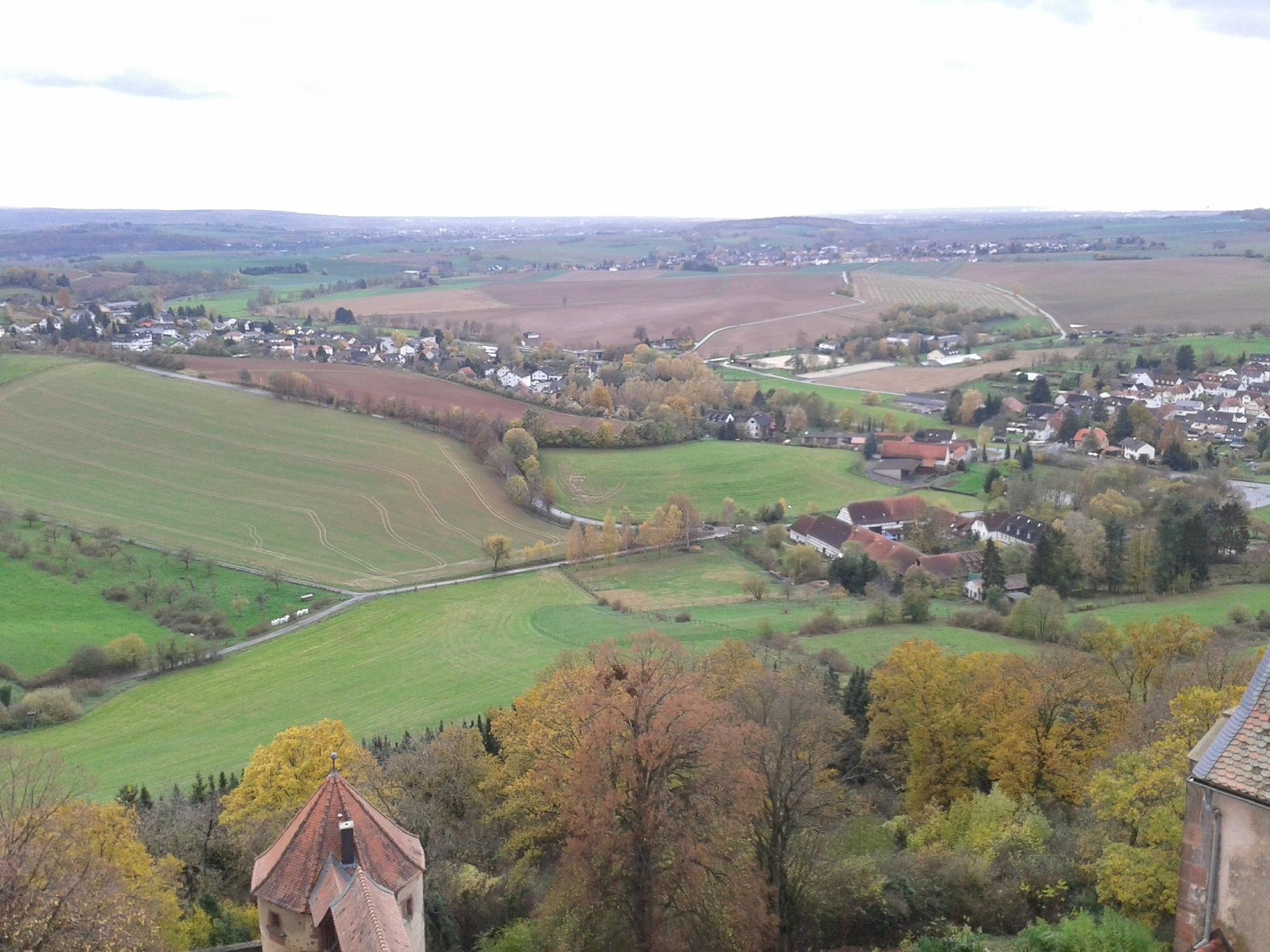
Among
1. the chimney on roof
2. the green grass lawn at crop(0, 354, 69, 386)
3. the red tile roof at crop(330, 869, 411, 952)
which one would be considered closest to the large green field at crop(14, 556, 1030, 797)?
the chimney on roof

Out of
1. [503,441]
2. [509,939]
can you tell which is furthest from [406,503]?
[509,939]

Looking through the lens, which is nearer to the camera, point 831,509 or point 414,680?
point 414,680

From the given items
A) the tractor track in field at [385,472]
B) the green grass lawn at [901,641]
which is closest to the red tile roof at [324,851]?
the green grass lawn at [901,641]

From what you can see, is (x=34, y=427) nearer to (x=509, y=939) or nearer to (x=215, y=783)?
(x=215, y=783)

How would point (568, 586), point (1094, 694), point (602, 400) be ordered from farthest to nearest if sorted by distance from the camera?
point (602, 400) < point (568, 586) < point (1094, 694)

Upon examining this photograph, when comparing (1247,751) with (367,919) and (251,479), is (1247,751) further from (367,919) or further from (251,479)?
(251,479)
